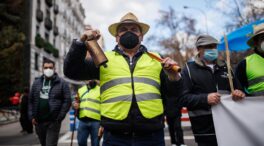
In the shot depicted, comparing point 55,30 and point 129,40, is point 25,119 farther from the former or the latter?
point 55,30

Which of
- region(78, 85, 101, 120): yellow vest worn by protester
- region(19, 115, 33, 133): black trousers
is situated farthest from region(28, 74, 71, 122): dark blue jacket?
region(19, 115, 33, 133): black trousers

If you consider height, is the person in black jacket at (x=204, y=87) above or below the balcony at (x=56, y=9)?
below

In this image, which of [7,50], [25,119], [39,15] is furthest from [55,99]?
[39,15]

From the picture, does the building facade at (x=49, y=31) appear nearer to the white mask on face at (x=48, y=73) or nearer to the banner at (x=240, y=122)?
the white mask on face at (x=48, y=73)

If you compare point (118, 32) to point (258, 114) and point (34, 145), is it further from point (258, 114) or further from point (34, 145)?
point (34, 145)

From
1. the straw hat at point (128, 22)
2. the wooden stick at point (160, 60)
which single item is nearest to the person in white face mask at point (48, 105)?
the straw hat at point (128, 22)

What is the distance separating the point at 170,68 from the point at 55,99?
11.9ft

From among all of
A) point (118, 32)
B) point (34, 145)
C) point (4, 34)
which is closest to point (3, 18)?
point (4, 34)

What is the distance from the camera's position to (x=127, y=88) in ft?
9.71

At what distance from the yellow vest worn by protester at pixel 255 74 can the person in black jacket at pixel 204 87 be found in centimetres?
16

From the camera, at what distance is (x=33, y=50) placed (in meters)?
31.3

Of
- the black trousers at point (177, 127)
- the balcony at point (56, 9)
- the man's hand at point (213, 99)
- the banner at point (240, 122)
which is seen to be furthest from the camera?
the balcony at point (56, 9)

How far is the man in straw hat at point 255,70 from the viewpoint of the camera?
3.76m

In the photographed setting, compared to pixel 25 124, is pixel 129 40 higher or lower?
higher
